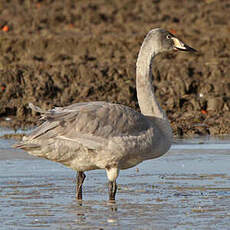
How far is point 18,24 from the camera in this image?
85.7ft

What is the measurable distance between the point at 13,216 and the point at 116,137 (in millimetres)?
1454

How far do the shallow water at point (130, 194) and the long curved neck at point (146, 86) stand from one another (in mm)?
1034

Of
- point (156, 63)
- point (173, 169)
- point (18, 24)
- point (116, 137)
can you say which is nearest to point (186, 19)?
point (18, 24)

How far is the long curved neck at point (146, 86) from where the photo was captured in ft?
29.7

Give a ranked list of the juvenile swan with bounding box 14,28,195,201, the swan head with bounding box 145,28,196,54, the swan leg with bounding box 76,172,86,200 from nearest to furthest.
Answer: the juvenile swan with bounding box 14,28,195,201 < the swan leg with bounding box 76,172,86,200 < the swan head with bounding box 145,28,196,54

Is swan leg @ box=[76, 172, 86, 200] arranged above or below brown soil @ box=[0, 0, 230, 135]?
above

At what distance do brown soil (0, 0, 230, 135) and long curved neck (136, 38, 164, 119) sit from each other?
4.81m

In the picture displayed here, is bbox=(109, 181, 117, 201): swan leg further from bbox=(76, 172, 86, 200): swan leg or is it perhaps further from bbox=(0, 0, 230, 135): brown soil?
bbox=(0, 0, 230, 135): brown soil

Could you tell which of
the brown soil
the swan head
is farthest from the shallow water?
the brown soil

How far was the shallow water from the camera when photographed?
7625 mm

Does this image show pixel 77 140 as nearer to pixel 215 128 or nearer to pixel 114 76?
pixel 215 128

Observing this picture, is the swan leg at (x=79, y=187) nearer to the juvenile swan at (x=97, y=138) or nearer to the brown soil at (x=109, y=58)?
the juvenile swan at (x=97, y=138)

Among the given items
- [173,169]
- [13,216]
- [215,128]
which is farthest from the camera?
[215,128]

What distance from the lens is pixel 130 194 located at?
9203mm
